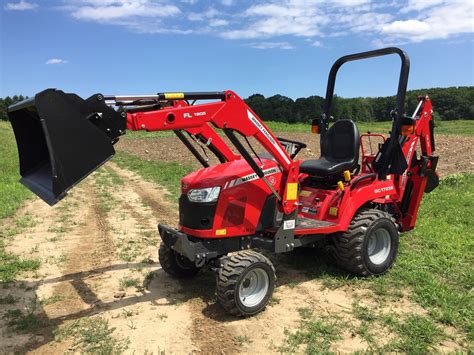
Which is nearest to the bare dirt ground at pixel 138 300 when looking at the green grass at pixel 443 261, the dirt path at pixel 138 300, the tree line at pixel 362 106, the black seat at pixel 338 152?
the dirt path at pixel 138 300

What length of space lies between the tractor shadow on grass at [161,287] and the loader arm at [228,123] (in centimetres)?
104

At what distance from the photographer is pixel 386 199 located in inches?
237

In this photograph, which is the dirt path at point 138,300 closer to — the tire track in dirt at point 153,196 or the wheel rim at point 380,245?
the wheel rim at point 380,245

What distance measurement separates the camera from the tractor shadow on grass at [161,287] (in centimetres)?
443

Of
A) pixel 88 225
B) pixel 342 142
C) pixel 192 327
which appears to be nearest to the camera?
pixel 192 327

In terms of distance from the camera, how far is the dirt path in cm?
402

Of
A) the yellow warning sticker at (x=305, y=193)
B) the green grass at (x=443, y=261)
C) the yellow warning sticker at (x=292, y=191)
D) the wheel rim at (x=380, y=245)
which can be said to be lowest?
the green grass at (x=443, y=261)

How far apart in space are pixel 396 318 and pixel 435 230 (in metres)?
3.10

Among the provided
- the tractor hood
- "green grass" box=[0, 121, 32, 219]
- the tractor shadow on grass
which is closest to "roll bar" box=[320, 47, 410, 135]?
the tractor hood

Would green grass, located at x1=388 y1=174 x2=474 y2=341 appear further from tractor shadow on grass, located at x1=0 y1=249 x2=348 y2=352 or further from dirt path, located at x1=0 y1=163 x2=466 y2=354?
tractor shadow on grass, located at x1=0 y1=249 x2=348 y2=352

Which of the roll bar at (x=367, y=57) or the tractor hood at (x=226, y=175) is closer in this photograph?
the tractor hood at (x=226, y=175)

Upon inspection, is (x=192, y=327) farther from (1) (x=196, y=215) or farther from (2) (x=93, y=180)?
(2) (x=93, y=180)

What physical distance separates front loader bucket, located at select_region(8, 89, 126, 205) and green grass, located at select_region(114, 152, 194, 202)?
632 cm

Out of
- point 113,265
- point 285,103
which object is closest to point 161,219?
point 113,265
